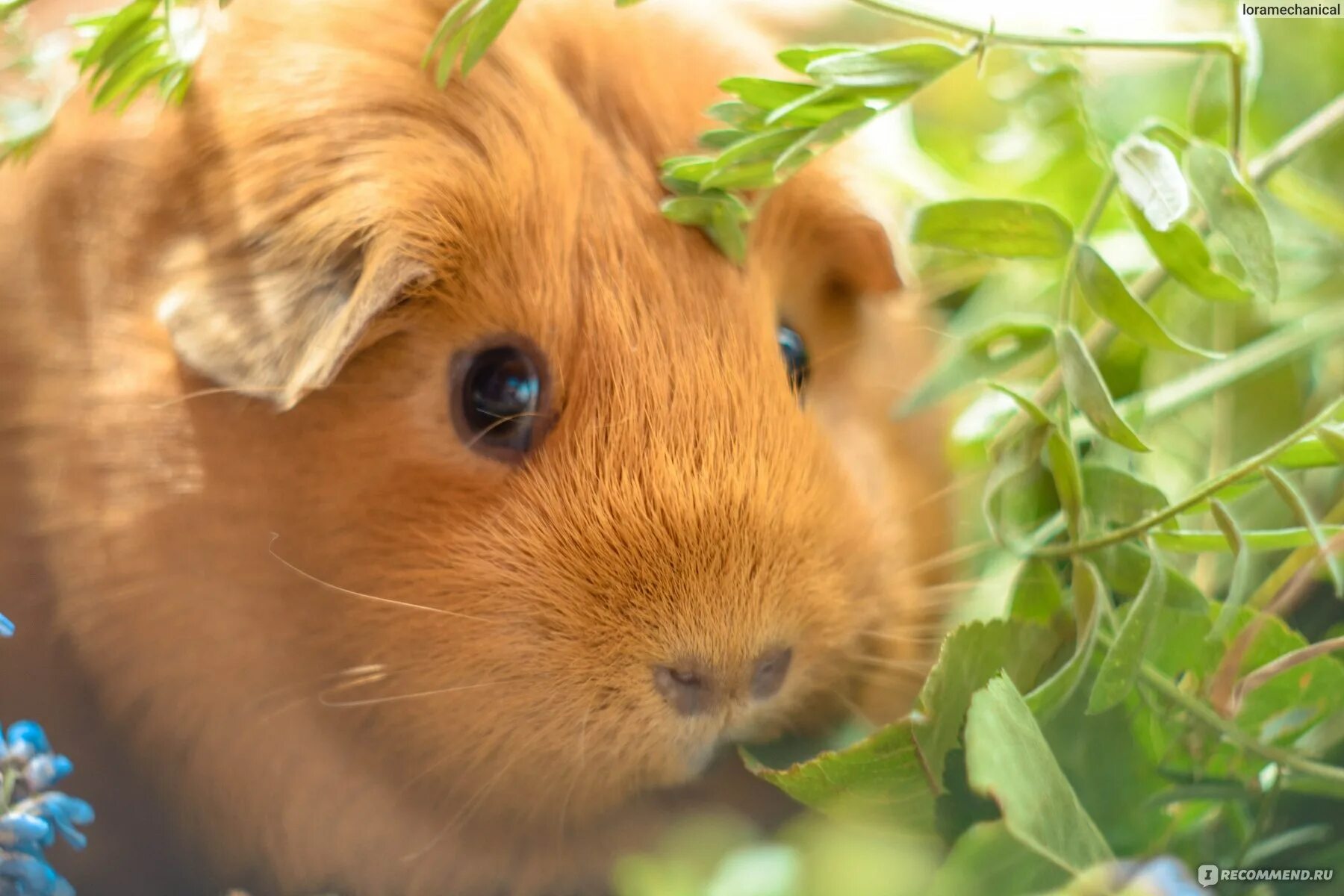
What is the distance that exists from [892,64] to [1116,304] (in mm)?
291

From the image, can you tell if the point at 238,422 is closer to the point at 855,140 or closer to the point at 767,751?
the point at 767,751

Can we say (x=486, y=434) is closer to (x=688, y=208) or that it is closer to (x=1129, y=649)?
(x=688, y=208)

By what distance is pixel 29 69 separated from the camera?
1082 mm

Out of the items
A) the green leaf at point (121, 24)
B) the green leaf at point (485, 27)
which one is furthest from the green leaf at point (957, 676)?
the green leaf at point (121, 24)

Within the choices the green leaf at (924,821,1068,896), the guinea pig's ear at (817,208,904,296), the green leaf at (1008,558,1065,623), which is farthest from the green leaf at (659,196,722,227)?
the green leaf at (924,821,1068,896)

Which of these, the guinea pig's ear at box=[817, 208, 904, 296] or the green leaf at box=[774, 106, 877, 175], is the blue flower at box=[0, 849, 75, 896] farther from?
the guinea pig's ear at box=[817, 208, 904, 296]

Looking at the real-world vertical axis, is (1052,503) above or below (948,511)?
above

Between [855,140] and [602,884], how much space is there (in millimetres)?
866

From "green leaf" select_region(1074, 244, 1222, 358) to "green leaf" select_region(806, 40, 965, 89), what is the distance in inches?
8.2

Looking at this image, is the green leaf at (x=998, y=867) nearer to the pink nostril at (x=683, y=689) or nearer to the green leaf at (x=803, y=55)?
the pink nostril at (x=683, y=689)

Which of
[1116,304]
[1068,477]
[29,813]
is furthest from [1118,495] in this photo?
[29,813]

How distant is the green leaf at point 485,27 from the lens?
2.81 feet

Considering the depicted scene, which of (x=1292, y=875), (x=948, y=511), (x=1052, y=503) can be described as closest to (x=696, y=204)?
(x=1052, y=503)

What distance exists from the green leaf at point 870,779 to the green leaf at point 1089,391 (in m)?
0.30
